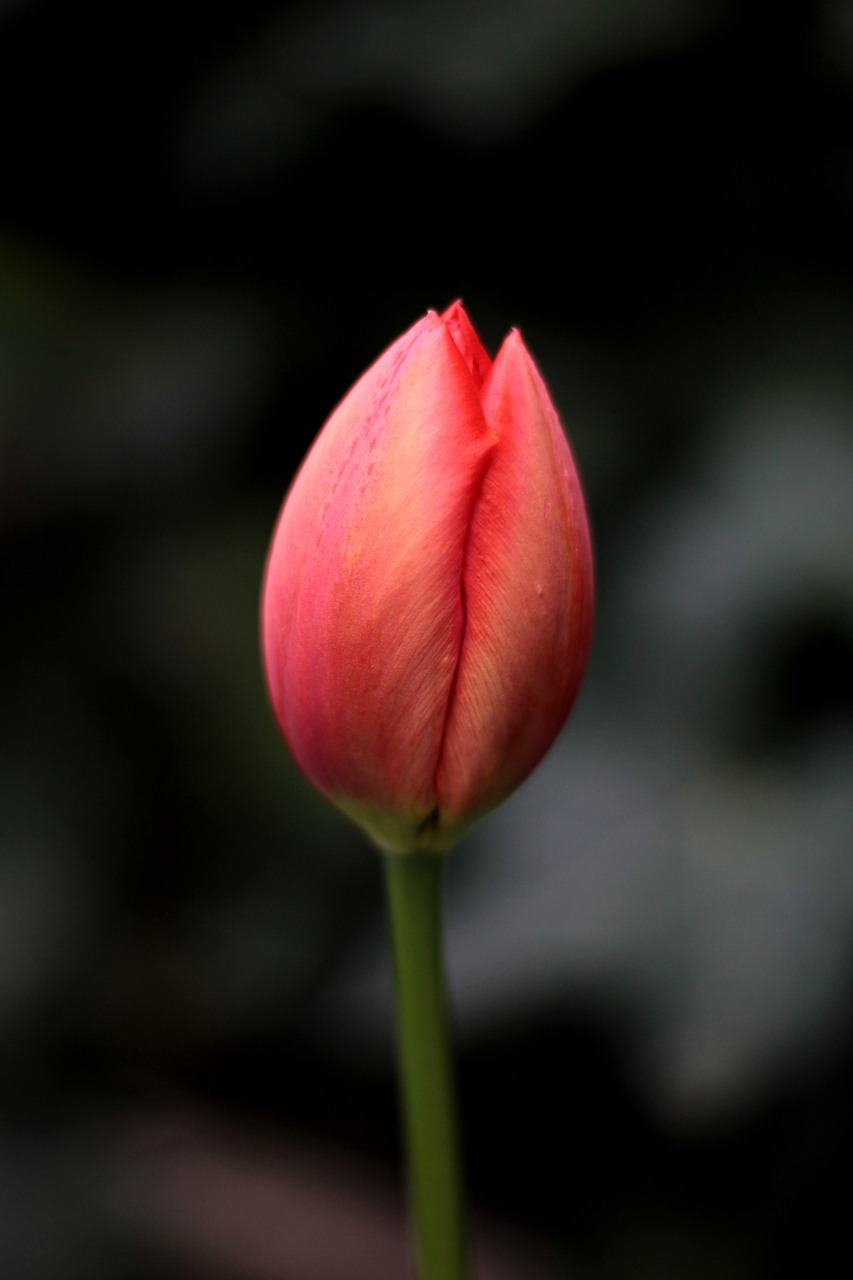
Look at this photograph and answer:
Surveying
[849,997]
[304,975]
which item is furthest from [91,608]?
[849,997]

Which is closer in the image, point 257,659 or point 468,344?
point 468,344

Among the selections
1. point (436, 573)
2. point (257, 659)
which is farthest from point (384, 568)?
point (257, 659)

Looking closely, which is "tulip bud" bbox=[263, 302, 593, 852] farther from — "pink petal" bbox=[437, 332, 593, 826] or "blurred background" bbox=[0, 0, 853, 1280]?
"blurred background" bbox=[0, 0, 853, 1280]

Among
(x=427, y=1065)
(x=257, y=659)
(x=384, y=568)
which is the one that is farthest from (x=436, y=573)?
(x=257, y=659)

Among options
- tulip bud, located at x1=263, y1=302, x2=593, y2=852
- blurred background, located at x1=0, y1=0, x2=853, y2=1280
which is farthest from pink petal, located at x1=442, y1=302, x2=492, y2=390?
blurred background, located at x1=0, y1=0, x2=853, y2=1280

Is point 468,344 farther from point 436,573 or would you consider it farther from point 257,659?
point 257,659

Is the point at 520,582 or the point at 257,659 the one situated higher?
the point at 257,659
